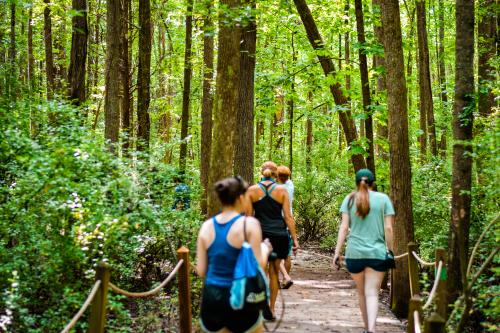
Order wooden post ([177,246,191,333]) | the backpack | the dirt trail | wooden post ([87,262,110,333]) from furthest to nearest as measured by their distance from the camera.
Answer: the dirt trail, wooden post ([177,246,191,333]), wooden post ([87,262,110,333]), the backpack

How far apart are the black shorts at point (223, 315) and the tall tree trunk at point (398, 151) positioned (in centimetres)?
684

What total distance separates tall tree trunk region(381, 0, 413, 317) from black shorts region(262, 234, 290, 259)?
342 centimetres

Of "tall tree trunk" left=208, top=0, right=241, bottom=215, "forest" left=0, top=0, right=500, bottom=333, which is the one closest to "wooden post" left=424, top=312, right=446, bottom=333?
"forest" left=0, top=0, right=500, bottom=333

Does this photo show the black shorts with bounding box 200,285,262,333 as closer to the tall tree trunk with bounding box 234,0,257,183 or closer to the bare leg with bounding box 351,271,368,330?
the bare leg with bounding box 351,271,368,330

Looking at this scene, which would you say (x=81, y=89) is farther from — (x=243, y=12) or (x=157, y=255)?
(x=243, y=12)

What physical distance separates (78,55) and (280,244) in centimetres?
719

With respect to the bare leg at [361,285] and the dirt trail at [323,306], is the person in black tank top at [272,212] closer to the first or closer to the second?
the dirt trail at [323,306]

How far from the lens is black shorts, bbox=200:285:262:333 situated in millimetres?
4797

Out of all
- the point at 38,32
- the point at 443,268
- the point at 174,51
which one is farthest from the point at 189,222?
the point at 38,32

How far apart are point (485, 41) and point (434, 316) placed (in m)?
14.6

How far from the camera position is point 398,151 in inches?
447

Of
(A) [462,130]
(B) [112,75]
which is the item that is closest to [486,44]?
(A) [462,130]

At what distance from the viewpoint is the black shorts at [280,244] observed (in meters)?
8.47

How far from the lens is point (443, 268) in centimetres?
714
